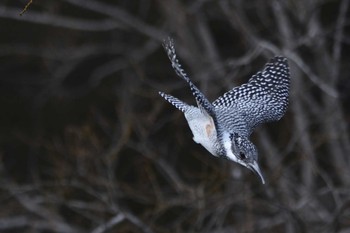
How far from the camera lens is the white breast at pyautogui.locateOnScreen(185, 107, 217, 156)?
13.4 feet

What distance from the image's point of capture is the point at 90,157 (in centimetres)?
654

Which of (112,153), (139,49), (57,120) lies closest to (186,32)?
(139,49)

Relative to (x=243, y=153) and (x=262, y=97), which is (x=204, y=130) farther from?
(x=262, y=97)

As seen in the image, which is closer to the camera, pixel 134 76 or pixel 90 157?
pixel 90 157

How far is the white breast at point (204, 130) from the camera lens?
4.09 m

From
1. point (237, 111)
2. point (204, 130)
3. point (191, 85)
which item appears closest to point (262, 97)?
point (237, 111)

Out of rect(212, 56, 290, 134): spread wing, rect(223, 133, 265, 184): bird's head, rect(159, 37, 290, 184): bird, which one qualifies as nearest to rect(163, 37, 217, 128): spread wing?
rect(159, 37, 290, 184): bird

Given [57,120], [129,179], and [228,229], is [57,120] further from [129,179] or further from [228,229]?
[228,229]

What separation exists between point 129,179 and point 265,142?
215 centimetres

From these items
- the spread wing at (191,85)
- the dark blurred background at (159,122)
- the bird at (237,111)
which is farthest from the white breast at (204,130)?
the dark blurred background at (159,122)

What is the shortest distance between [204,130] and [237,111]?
0.42 meters

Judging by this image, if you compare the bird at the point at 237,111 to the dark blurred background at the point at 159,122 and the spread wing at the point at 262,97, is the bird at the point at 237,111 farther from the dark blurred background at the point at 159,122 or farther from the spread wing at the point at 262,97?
the dark blurred background at the point at 159,122

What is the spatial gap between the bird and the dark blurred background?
602 mm

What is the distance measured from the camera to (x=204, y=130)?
4.13 meters
